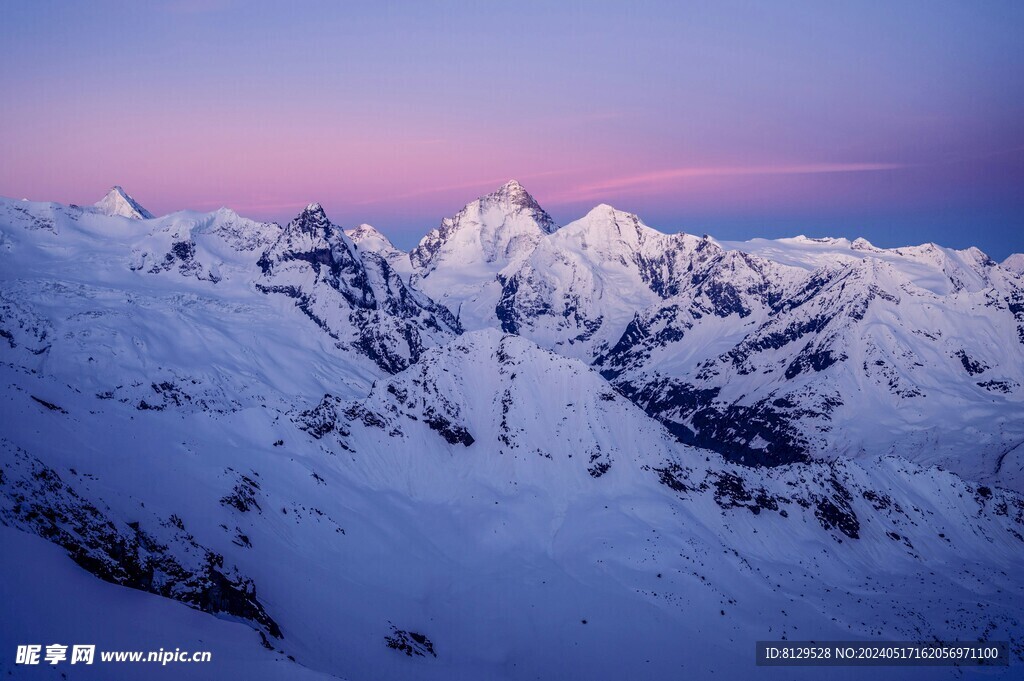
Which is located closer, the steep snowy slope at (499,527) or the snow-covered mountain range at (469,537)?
the snow-covered mountain range at (469,537)

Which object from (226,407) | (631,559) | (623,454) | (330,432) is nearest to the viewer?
(631,559)

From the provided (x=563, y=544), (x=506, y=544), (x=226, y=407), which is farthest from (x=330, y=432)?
(x=226, y=407)

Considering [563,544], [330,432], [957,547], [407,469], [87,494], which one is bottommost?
[957,547]

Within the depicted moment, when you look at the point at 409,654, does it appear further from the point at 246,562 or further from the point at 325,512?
the point at 325,512

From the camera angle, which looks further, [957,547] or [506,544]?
[957,547]

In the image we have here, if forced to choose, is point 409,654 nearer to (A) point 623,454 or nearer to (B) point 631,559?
(B) point 631,559

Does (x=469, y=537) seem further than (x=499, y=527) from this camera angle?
No

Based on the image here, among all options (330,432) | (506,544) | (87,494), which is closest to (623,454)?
(506,544)

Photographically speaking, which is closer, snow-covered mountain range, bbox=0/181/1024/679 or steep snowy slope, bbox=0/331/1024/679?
snow-covered mountain range, bbox=0/181/1024/679

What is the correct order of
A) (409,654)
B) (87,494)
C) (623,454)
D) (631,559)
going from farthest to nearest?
1. (623,454)
2. (631,559)
3. (409,654)
4. (87,494)

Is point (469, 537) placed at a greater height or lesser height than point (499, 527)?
greater

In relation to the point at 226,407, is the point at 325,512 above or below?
above
